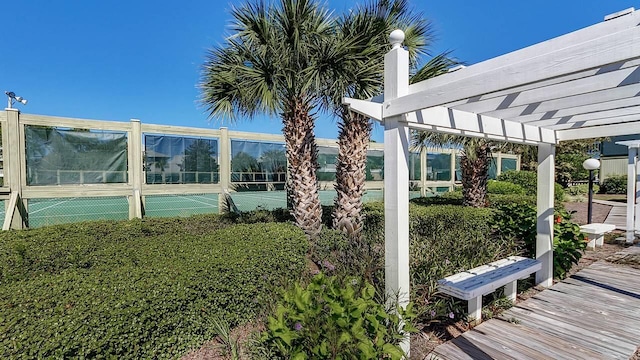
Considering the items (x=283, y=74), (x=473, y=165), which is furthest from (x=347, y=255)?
(x=473, y=165)

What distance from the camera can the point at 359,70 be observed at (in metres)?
4.66

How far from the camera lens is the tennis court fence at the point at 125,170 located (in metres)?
5.98

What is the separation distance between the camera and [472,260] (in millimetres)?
3998

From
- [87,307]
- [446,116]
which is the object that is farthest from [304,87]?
[87,307]

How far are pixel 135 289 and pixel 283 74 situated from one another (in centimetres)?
351

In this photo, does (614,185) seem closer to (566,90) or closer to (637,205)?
(637,205)

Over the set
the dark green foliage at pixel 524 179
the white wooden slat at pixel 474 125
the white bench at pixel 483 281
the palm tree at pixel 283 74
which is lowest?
the white bench at pixel 483 281

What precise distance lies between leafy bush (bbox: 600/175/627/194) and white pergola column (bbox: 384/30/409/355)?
23225 mm

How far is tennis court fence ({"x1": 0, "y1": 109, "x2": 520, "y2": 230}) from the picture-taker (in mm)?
5977

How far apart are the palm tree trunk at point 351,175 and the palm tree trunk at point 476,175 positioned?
11.9 ft

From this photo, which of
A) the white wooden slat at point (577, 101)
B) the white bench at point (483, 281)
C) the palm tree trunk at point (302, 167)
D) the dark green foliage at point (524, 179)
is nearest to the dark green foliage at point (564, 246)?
the white bench at point (483, 281)

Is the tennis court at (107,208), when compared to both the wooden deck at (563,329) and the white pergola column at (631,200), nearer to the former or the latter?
the wooden deck at (563,329)

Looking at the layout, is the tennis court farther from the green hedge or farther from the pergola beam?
the pergola beam

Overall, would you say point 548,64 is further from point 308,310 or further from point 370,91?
point 370,91
